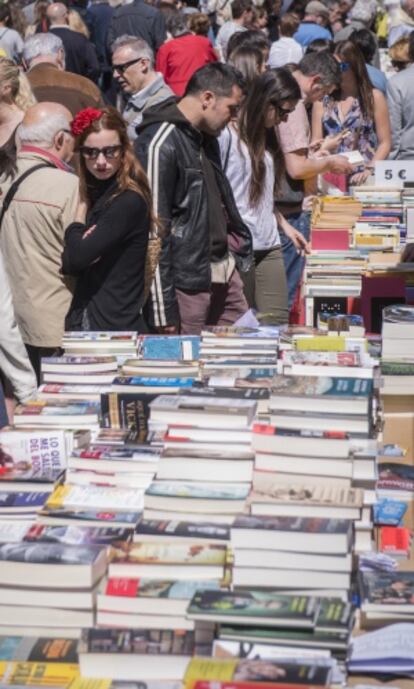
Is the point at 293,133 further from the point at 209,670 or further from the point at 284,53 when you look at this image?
the point at 209,670

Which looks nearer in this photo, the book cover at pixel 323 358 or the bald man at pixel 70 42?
the book cover at pixel 323 358

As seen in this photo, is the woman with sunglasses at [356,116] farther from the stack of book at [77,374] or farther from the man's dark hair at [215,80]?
the stack of book at [77,374]

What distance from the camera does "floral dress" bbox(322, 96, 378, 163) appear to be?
30.0 ft

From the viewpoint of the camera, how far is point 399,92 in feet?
29.8

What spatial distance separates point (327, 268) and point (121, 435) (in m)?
3.10

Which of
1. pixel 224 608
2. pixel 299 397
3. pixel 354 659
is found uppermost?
pixel 299 397

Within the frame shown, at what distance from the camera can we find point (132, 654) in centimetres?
237

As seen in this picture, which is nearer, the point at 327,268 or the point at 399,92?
the point at 327,268

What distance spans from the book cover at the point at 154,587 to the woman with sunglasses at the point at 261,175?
3683 mm

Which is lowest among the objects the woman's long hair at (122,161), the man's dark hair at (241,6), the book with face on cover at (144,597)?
the book with face on cover at (144,597)

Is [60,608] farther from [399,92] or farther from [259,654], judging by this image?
[399,92]

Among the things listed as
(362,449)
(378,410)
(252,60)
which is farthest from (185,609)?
(252,60)

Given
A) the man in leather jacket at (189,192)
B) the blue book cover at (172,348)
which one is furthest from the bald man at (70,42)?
the blue book cover at (172,348)

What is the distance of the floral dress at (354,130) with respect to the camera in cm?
915
